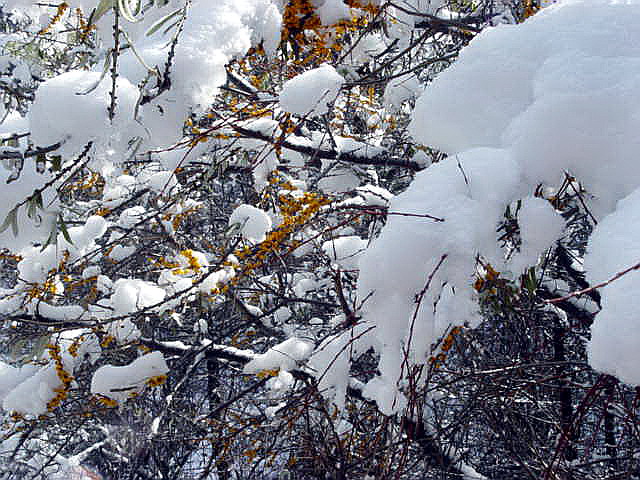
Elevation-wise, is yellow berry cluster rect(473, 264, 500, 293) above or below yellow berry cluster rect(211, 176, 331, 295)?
below

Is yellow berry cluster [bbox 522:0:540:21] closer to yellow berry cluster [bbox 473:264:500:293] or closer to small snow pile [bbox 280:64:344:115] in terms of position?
small snow pile [bbox 280:64:344:115]

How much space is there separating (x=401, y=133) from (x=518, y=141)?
2670mm

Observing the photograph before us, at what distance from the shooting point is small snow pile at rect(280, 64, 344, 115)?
5.74 feet

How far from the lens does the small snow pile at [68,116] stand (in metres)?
1.32

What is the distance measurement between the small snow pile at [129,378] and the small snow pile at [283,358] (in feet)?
1.62

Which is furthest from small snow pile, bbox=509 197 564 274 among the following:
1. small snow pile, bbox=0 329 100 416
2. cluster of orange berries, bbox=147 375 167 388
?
small snow pile, bbox=0 329 100 416

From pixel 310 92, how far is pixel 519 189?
1036mm

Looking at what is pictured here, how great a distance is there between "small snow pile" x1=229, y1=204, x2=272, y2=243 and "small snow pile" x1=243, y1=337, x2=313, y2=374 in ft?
2.19

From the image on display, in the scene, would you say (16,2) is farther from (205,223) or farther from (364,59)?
(205,223)

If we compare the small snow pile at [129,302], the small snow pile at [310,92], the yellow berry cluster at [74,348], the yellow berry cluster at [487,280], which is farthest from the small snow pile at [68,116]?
the yellow berry cluster at [74,348]

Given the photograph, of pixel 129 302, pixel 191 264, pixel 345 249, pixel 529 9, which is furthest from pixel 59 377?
pixel 529 9

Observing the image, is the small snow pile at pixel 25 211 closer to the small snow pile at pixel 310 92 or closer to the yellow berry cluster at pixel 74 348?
the small snow pile at pixel 310 92

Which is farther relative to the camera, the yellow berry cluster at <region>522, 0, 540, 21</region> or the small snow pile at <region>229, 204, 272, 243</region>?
the small snow pile at <region>229, 204, 272, 243</region>

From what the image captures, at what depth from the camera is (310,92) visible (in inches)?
69.6
